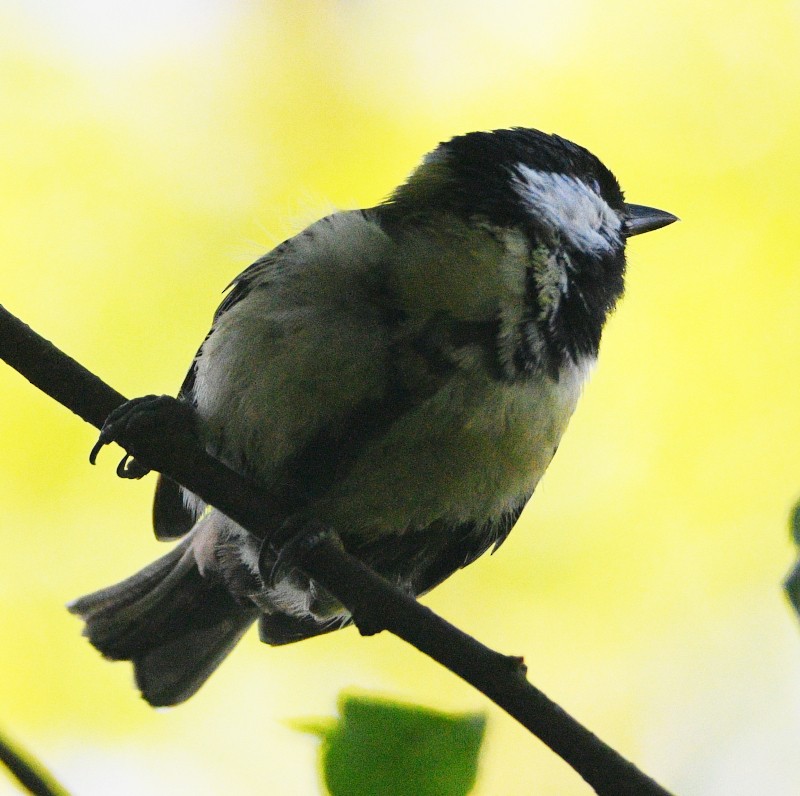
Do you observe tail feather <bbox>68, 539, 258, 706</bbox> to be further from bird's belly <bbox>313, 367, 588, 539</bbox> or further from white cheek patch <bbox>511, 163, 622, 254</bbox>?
white cheek patch <bbox>511, 163, 622, 254</bbox>

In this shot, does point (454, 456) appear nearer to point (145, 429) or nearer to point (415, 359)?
point (415, 359)

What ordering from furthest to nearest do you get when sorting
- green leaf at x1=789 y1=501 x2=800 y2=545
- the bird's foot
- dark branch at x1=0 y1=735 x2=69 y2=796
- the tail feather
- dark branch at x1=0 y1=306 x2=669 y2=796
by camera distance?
the tail feather
the bird's foot
dark branch at x1=0 y1=306 x2=669 y2=796
green leaf at x1=789 y1=501 x2=800 y2=545
dark branch at x1=0 y1=735 x2=69 y2=796

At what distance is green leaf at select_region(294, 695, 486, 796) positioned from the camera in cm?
141

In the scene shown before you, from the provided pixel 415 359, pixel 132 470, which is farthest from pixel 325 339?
pixel 132 470

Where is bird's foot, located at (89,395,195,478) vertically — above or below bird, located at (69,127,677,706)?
below

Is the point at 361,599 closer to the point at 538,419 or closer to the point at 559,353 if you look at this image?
the point at 538,419

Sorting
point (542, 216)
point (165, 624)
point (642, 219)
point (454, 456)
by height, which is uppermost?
point (642, 219)

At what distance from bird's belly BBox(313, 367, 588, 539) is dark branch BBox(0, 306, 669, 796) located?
303mm

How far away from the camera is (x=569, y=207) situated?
123 inches

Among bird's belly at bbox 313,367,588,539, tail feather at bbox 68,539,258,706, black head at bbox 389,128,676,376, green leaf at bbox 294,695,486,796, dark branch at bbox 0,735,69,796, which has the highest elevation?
black head at bbox 389,128,676,376

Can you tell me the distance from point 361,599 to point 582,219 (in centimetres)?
150

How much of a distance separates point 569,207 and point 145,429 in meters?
1.46

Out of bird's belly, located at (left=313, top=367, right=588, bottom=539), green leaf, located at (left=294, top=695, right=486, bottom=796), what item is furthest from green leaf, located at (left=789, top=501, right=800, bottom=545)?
bird's belly, located at (left=313, top=367, right=588, bottom=539)

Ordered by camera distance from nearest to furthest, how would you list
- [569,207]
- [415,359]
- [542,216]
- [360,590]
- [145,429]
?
1. [360,590]
2. [145,429]
3. [415,359]
4. [542,216]
5. [569,207]
